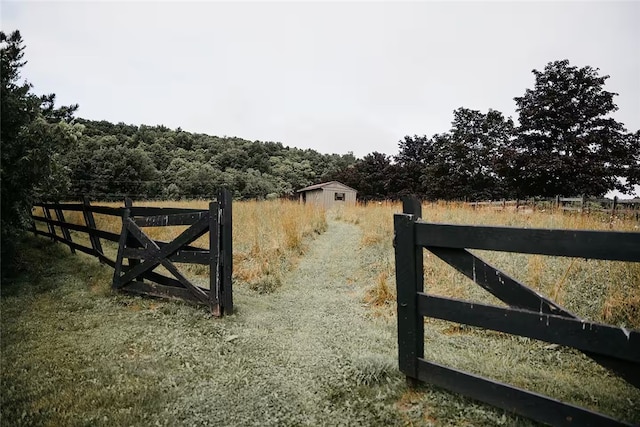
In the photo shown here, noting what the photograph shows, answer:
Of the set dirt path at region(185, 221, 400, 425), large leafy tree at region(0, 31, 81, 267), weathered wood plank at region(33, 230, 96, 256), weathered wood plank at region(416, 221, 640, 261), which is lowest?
dirt path at region(185, 221, 400, 425)

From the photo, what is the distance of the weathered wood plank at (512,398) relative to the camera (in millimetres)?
1654

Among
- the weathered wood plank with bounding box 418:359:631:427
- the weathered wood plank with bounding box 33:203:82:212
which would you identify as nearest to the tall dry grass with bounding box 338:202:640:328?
the weathered wood plank with bounding box 418:359:631:427

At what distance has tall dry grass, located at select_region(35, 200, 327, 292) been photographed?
6304mm

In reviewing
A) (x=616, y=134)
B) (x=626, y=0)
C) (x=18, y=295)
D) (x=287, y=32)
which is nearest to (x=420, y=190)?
(x=616, y=134)

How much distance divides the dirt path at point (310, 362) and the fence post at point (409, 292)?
30 centimetres

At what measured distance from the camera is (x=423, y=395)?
2.28 metres

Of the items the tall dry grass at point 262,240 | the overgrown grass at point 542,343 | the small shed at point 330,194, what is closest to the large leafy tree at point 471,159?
the small shed at point 330,194

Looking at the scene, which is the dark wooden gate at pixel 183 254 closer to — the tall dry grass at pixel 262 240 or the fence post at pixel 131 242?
the fence post at pixel 131 242

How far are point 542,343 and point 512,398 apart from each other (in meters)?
2.05

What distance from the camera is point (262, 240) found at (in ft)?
28.0

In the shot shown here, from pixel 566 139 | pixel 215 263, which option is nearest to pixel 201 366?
pixel 215 263

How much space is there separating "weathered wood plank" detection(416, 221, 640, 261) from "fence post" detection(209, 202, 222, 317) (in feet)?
9.16

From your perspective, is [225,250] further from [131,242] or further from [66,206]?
[66,206]

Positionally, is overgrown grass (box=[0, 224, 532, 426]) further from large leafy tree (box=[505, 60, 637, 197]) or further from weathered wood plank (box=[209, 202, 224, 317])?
large leafy tree (box=[505, 60, 637, 197])
